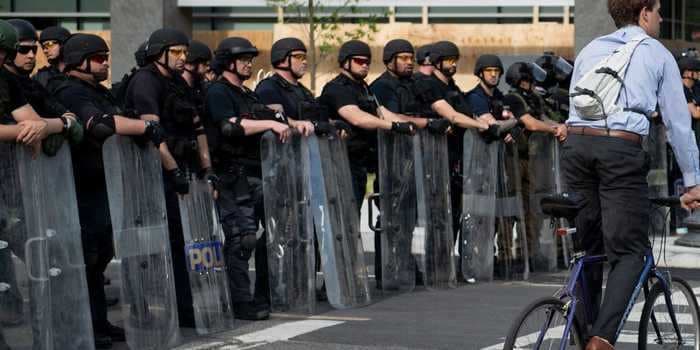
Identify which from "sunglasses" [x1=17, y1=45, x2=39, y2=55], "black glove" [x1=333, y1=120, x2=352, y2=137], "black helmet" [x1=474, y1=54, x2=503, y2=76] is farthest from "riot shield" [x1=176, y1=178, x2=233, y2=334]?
"black helmet" [x1=474, y1=54, x2=503, y2=76]

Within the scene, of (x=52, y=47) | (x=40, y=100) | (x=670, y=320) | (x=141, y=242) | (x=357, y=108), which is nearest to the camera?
(x=670, y=320)

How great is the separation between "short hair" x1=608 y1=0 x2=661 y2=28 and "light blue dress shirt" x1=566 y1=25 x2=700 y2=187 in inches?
1.6

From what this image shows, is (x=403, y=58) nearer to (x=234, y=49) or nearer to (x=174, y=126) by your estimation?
(x=234, y=49)

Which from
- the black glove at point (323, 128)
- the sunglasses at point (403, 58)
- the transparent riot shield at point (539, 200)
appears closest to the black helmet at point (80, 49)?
the black glove at point (323, 128)

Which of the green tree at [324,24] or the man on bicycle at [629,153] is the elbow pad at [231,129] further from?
the green tree at [324,24]

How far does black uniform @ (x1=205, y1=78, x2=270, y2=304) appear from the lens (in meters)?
9.48

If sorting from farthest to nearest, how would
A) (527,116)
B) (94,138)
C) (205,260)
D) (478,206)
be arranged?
(527,116) < (478,206) < (205,260) < (94,138)

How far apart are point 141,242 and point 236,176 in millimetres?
1399

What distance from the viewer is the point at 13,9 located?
27875 millimetres

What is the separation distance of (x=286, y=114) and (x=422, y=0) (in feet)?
51.3

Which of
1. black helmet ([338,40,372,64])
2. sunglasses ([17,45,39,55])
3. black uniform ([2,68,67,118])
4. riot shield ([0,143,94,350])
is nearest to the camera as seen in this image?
riot shield ([0,143,94,350])

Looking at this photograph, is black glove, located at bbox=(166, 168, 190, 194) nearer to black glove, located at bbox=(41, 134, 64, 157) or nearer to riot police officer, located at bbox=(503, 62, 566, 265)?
black glove, located at bbox=(41, 134, 64, 157)

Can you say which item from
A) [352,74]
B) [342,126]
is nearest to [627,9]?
[342,126]

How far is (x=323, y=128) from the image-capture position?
9898 millimetres
